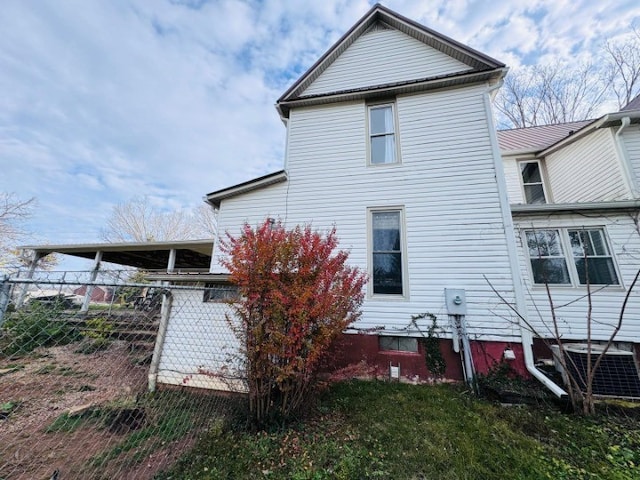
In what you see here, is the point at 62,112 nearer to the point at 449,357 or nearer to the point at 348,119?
the point at 348,119

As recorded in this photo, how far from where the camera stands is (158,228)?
80.0ft

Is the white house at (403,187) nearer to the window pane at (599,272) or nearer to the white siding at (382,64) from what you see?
the white siding at (382,64)

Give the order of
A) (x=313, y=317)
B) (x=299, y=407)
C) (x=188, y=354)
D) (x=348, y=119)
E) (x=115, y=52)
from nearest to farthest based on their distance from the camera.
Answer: (x=313, y=317) < (x=299, y=407) < (x=188, y=354) < (x=348, y=119) < (x=115, y=52)

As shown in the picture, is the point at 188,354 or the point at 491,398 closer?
the point at 491,398

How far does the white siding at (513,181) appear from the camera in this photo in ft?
27.7

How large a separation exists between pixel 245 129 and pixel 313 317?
14.9 m

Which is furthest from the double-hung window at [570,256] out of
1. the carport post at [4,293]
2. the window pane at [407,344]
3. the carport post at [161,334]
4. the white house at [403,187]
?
the carport post at [4,293]

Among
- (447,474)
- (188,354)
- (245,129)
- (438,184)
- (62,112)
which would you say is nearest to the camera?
(447,474)

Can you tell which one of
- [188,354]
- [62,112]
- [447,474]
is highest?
[62,112]

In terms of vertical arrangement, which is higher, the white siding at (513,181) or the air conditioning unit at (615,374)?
the white siding at (513,181)

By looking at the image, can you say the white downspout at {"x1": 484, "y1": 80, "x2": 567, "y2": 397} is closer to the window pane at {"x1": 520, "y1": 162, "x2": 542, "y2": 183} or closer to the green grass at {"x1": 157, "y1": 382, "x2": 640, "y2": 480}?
the green grass at {"x1": 157, "y1": 382, "x2": 640, "y2": 480}

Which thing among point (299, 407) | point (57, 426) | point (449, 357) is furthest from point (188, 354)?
point (449, 357)

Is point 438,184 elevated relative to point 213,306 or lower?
elevated

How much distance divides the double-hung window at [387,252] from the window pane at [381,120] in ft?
7.40
